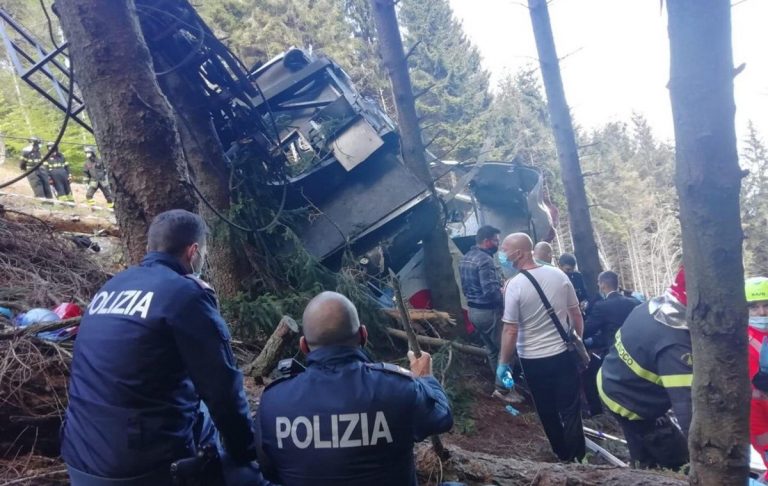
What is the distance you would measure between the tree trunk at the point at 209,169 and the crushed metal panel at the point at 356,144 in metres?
1.49

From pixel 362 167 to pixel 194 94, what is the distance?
7.11ft

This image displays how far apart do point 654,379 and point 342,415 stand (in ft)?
6.29

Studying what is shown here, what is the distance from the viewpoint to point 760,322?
2.72 metres

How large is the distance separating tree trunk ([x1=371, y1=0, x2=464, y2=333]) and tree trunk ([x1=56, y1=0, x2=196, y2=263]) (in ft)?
13.8

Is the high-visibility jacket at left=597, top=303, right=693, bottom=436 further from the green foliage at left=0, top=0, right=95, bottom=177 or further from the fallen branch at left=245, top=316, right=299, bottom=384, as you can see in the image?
the green foliage at left=0, top=0, right=95, bottom=177

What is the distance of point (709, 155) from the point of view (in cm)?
165

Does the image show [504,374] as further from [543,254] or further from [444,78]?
[444,78]

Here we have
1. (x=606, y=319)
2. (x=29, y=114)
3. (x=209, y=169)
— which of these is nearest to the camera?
(x=606, y=319)

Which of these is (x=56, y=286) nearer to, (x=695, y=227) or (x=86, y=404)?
(x=86, y=404)

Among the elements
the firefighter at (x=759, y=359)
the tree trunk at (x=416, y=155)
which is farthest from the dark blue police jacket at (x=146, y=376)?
the tree trunk at (x=416, y=155)

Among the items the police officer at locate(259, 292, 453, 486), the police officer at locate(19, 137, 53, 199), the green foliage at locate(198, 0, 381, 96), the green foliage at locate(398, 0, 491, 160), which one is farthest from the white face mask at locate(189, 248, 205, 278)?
the green foliage at locate(398, 0, 491, 160)

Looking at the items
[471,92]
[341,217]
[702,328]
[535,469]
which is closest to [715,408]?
[702,328]

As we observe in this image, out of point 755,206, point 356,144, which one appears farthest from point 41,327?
point 755,206

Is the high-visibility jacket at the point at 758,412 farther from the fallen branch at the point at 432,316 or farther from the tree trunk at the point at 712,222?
the fallen branch at the point at 432,316
